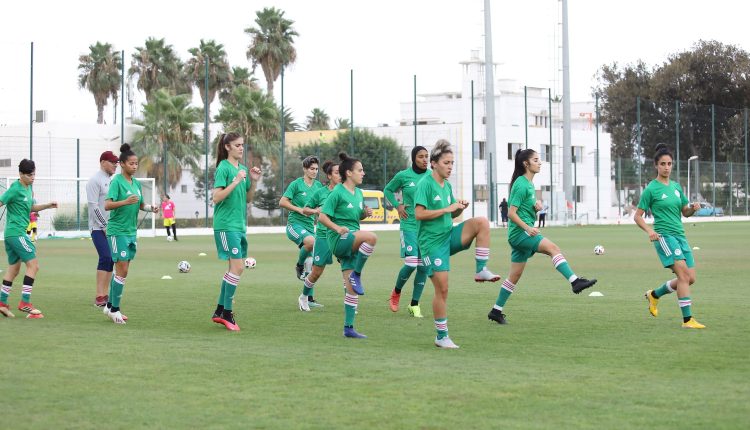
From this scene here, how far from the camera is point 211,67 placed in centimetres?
8062

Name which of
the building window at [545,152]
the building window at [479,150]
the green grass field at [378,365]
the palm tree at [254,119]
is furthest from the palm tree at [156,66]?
the green grass field at [378,365]

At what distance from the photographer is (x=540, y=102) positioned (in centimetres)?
9862

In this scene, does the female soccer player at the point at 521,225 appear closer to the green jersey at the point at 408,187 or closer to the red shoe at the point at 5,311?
the green jersey at the point at 408,187

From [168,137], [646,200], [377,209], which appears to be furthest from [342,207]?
[168,137]

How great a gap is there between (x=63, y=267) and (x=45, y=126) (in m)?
40.4

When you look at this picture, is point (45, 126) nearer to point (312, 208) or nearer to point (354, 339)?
point (312, 208)

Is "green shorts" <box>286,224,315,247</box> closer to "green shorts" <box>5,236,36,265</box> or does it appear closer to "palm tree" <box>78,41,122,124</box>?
"green shorts" <box>5,236,36,265</box>

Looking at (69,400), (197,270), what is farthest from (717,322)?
(197,270)

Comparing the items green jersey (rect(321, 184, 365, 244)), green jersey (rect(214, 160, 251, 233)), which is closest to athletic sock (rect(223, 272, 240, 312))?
green jersey (rect(214, 160, 251, 233))

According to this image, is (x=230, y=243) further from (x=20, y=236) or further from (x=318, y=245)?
(x=20, y=236)

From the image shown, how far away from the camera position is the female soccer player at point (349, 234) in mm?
11039

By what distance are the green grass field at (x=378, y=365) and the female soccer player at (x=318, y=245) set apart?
1.16ft

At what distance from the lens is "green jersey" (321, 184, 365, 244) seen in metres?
11.8

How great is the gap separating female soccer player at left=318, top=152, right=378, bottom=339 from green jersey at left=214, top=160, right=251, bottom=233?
3.06ft
